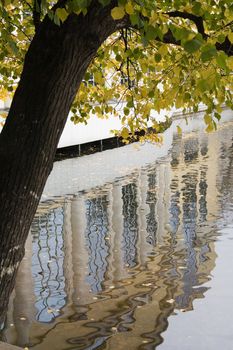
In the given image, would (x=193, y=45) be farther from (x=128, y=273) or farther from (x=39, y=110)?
(x=128, y=273)

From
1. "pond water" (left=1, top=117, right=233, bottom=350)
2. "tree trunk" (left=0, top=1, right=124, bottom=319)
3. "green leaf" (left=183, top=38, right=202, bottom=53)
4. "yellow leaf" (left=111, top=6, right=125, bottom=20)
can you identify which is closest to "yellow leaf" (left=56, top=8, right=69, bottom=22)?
"tree trunk" (left=0, top=1, right=124, bottom=319)

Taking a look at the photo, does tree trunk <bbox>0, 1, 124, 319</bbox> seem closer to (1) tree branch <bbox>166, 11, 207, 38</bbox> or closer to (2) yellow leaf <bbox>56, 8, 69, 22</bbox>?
(2) yellow leaf <bbox>56, 8, 69, 22</bbox>

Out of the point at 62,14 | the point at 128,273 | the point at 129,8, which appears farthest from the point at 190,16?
the point at 128,273

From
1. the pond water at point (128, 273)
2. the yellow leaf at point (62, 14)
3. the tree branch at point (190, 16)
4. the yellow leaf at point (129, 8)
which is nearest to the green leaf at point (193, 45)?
the yellow leaf at point (129, 8)

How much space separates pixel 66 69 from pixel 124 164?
65.6 ft

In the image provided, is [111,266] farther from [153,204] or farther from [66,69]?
[66,69]

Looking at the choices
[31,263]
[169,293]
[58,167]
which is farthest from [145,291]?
[58,167]

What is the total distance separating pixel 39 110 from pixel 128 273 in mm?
6795

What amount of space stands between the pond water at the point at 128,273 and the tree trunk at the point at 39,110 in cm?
374

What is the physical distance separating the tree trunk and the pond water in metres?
3.74

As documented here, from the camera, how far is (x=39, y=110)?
357 centimetres

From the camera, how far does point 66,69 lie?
3559 mm

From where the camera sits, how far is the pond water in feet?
24.5

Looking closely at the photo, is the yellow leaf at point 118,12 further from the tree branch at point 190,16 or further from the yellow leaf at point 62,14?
the tree branch at point 190,16
